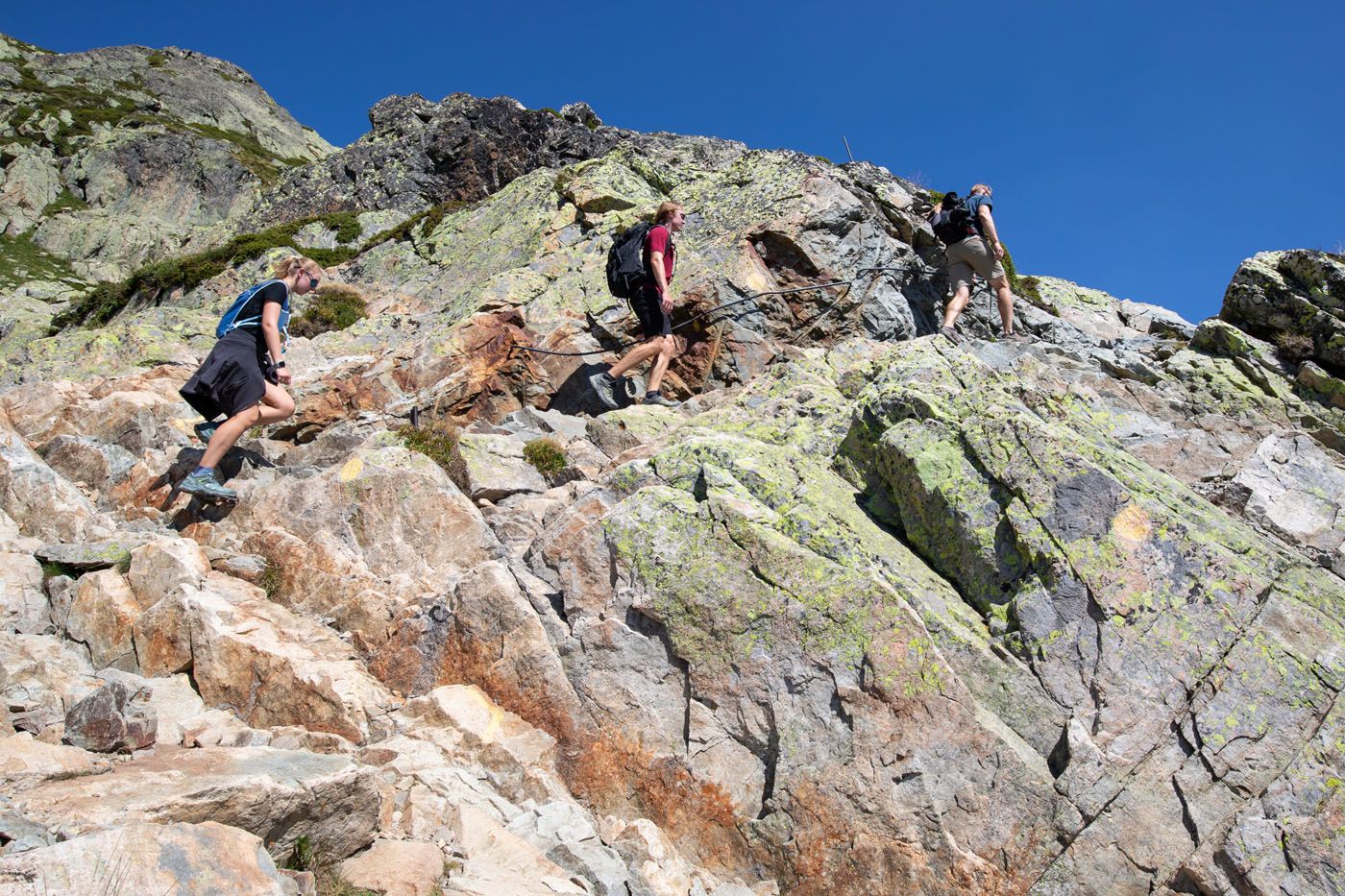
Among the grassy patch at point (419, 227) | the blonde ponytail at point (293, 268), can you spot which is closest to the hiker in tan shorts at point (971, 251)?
the blonde ponytail at point (293, 268)

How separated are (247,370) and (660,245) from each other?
6651 mm

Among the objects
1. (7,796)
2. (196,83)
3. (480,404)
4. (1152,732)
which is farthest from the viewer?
(196,83)

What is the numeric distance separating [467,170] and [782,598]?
115ft

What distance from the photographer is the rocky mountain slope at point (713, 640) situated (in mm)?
6516

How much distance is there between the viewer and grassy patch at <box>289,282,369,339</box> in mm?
20050

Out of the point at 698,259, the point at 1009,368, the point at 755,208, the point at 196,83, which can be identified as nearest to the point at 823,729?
the point at 1009,368

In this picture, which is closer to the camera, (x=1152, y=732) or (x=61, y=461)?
(x=1152, y=732)

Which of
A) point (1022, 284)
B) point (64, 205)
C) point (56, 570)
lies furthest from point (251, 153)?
point (56, 570)

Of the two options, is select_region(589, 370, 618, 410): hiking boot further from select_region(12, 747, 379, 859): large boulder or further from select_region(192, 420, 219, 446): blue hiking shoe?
select_region(12, 747, 379, 859): large boulder

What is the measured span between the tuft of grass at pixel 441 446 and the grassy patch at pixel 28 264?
1863 inches

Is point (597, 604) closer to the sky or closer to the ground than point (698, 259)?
closer to the ground

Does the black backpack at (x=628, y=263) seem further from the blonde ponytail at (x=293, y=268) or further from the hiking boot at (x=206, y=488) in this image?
the hiking boot at (x=206, y=488)

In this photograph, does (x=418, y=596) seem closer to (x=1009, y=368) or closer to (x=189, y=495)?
(x=189, y=495)

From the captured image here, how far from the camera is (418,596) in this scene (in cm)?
927
